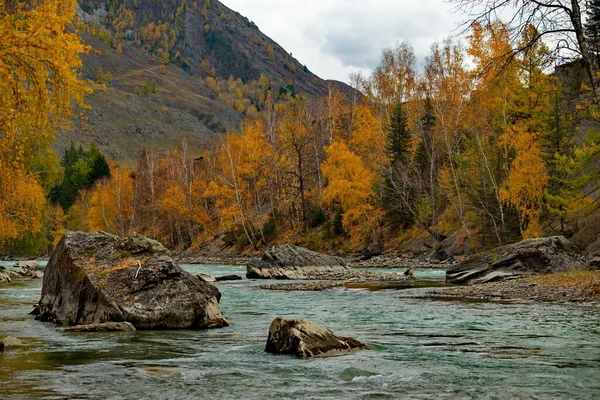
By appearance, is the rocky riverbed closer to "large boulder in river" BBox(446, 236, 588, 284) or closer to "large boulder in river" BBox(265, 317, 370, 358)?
"large boulder in river" BBox(446, 236, 588, 284)

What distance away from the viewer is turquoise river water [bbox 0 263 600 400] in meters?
7.34

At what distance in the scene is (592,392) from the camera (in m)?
7.12

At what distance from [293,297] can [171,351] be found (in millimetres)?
11008

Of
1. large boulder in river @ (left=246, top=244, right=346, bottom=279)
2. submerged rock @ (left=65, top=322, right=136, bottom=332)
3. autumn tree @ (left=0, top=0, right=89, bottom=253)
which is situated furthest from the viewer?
large boulder in river @ (left=246, top=244, right=346, bottom=279)

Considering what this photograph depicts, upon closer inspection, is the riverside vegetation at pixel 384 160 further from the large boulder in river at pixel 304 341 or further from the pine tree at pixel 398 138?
the large boulder in river at pixel 304 341

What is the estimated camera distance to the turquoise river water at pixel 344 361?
289 inches

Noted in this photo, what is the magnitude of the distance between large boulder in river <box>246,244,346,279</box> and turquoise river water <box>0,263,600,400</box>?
18.2 meters

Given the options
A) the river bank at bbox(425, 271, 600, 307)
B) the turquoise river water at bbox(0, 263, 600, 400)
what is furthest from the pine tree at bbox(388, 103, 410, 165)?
the turquoise river water at bbox(0, 263, 600, 400)

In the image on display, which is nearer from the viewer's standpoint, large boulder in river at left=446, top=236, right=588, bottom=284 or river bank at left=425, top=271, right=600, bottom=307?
river bank at left=425, top=271, right=600, bottom=307

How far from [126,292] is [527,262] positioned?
57.7 ft

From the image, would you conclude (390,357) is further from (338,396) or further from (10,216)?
(10,216)

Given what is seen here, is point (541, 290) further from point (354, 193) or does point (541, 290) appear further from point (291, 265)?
point (354, 193)

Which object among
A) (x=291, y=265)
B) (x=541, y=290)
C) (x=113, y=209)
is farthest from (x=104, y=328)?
(x=113, y=209)

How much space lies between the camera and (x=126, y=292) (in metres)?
13.6
